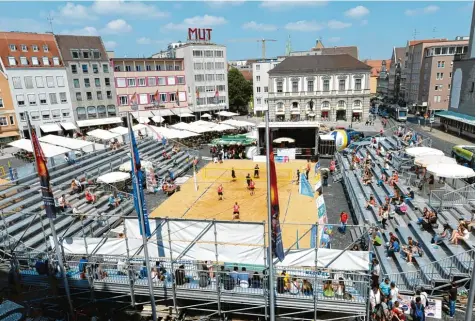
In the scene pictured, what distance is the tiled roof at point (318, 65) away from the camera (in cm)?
7044

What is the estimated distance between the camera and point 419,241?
59.2 ft

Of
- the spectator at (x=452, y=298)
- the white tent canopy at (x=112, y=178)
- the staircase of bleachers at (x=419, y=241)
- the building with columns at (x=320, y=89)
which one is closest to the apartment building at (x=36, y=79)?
the white tent canopy at (x=112, y=178)

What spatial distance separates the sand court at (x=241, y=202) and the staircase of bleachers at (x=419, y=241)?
11.2 ft

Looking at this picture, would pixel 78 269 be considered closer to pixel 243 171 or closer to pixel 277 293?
pixel 277 293

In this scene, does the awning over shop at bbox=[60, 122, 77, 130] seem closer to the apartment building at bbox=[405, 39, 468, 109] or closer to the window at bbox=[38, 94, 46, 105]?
the window at bbox=[38, 94, 46, 105]

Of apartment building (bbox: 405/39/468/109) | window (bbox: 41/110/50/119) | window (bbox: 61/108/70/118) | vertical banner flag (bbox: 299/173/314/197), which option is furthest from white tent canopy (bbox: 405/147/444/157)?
apartment building (bbox: 405/39/468/109)

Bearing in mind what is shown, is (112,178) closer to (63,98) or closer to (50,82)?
(50,82)

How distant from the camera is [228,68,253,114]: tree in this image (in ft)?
284

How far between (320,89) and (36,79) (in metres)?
51.9

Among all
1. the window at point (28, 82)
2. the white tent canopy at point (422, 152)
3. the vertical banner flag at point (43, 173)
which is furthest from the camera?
the window at point (28, 82)

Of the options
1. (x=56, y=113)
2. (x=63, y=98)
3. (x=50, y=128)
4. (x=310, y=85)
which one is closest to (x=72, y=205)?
(x=50, y=128)

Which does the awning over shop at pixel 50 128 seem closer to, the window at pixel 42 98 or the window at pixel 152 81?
the window at pixel 42 98

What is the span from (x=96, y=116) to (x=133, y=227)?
169 feet

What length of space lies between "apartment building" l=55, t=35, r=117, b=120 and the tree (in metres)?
32.3
